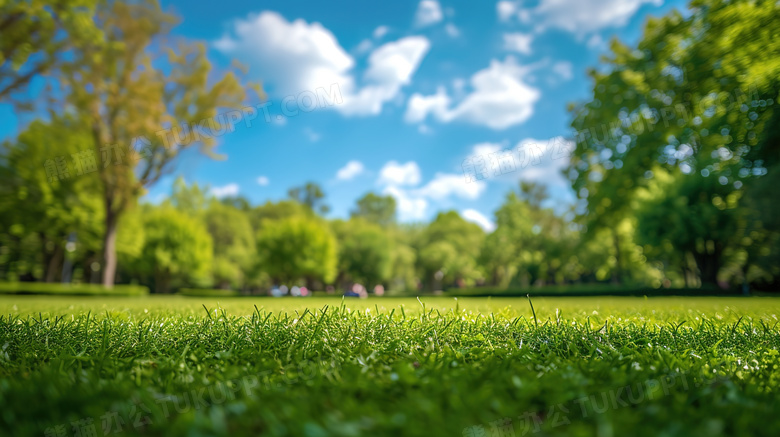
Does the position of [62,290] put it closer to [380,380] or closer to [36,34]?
[36,34]

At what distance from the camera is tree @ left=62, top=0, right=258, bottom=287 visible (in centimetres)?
1969

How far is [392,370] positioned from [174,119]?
23674 mm

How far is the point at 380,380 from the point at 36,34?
2037 cm

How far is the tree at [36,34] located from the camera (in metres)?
13.4

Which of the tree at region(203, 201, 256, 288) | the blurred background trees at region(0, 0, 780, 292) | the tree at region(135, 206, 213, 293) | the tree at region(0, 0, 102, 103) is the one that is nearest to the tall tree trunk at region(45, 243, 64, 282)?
the blurred background trees at region(0, 0, 780, 292)

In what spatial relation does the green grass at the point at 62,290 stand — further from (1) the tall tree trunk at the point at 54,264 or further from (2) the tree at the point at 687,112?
(2) the tree at the point at 687,112

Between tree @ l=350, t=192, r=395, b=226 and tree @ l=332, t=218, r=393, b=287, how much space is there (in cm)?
1749

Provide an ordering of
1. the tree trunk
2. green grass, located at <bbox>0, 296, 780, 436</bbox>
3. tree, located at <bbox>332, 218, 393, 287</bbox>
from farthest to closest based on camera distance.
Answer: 1. tree, located at <bbox>332, 218, 393, 287</bbox>
2. the tree trunk
3. green grass, located at <bbox>0, 296, 780, 436</bbox>

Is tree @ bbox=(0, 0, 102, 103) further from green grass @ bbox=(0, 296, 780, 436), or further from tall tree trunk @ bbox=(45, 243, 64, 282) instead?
tall tree trunk @ bbox=(45, 243, 64, 282)

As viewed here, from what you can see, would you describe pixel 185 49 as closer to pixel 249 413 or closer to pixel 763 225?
pixel 249 413

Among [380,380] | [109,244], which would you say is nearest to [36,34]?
[109,244]

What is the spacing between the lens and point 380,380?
202 cm

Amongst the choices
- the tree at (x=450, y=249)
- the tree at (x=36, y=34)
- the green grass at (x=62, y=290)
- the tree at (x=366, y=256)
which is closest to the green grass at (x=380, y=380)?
the tree at (x=36, y=34)

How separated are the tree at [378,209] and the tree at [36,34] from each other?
53.8 meters
